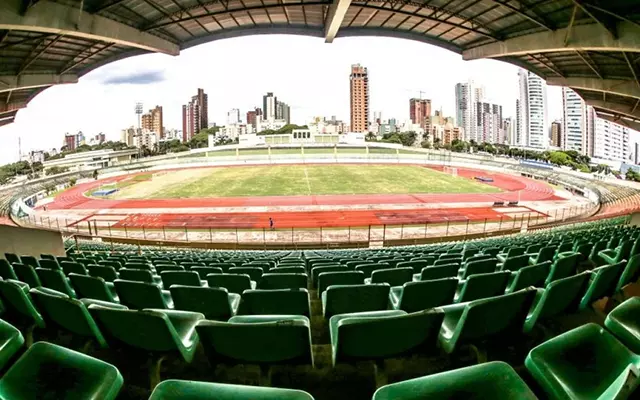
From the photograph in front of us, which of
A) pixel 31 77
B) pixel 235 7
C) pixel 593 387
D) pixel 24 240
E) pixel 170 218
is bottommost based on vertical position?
pixel 170 218

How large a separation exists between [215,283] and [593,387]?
4.14 metres

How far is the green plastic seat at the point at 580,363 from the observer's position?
190cm

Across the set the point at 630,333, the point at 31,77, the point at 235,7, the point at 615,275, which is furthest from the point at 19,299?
the point at 31,77

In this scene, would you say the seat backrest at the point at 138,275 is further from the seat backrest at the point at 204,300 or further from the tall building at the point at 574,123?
the tall building at the point at 574,123

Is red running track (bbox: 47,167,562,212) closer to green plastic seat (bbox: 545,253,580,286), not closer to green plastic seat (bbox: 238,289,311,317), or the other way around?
green plastic seat (bbox: 545,253,580,286)

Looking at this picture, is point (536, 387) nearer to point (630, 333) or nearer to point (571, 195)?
point (630, 333)

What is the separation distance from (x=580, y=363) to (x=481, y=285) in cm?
195

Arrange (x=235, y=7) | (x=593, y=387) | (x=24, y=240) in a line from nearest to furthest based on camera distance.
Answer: (x=593, y=387)
(x=24, y=240)
(x=235, y=7)

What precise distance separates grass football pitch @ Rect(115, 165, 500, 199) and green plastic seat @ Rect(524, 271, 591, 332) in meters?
37.0

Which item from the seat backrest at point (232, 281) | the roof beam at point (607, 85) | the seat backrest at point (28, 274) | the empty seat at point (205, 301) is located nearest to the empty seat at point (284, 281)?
the seat backrest at point (232, 281)

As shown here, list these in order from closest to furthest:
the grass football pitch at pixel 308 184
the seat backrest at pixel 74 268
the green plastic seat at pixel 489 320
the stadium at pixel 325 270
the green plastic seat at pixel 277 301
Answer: the stadium at pixel 325 270 → the green plastic seat at pixel 489 320 → the green plastic seat at pixel 277 301 → the seat backrest at pixel 74 268 → the grass football pitch at pixel 308 184

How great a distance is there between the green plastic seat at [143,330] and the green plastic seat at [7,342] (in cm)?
43

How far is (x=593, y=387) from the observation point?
6.26 ft

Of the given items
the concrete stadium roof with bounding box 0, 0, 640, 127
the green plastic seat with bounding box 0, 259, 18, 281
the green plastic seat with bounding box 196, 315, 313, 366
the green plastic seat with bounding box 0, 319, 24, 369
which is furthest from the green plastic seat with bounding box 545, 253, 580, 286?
the concrete stadium roof with bounding box 0, 0, 640, 127
